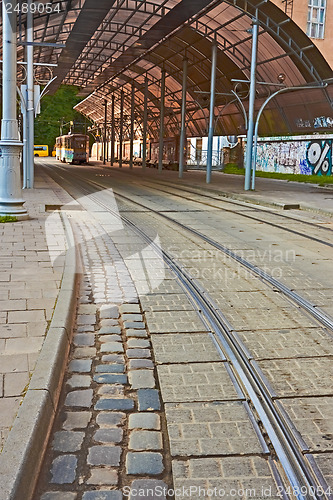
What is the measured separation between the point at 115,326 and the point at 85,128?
102 metres

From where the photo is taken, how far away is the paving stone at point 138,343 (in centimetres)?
543

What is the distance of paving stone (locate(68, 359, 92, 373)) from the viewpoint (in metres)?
4.78

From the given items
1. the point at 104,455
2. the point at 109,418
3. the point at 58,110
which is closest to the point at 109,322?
the point at 109,418

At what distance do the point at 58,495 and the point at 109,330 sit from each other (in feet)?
9.22

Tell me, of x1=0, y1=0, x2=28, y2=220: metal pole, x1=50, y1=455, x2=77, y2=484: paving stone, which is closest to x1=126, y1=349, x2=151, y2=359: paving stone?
x1=50, y1=455, x2=77, y2=484: paving stone

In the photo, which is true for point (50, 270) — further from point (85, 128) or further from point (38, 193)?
point (85, 128)

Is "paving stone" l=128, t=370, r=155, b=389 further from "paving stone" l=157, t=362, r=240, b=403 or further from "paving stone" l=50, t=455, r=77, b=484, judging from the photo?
"paving stone" l=50, t=455, r=77, b=484

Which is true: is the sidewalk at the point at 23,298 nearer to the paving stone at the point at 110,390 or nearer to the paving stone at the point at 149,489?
the paving stone at the point at 110,390

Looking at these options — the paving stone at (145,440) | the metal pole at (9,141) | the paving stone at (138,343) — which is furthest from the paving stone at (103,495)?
the metal pole at (9,141)

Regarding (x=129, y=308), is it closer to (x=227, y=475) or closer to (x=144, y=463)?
(x=144, y=463)

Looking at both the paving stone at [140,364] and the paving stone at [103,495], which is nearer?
the paving stone at [103,495]

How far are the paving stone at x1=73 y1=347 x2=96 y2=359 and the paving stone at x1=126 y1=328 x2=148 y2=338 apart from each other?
54cm

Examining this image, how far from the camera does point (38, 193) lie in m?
21.3

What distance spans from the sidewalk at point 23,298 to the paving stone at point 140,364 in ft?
2.62
